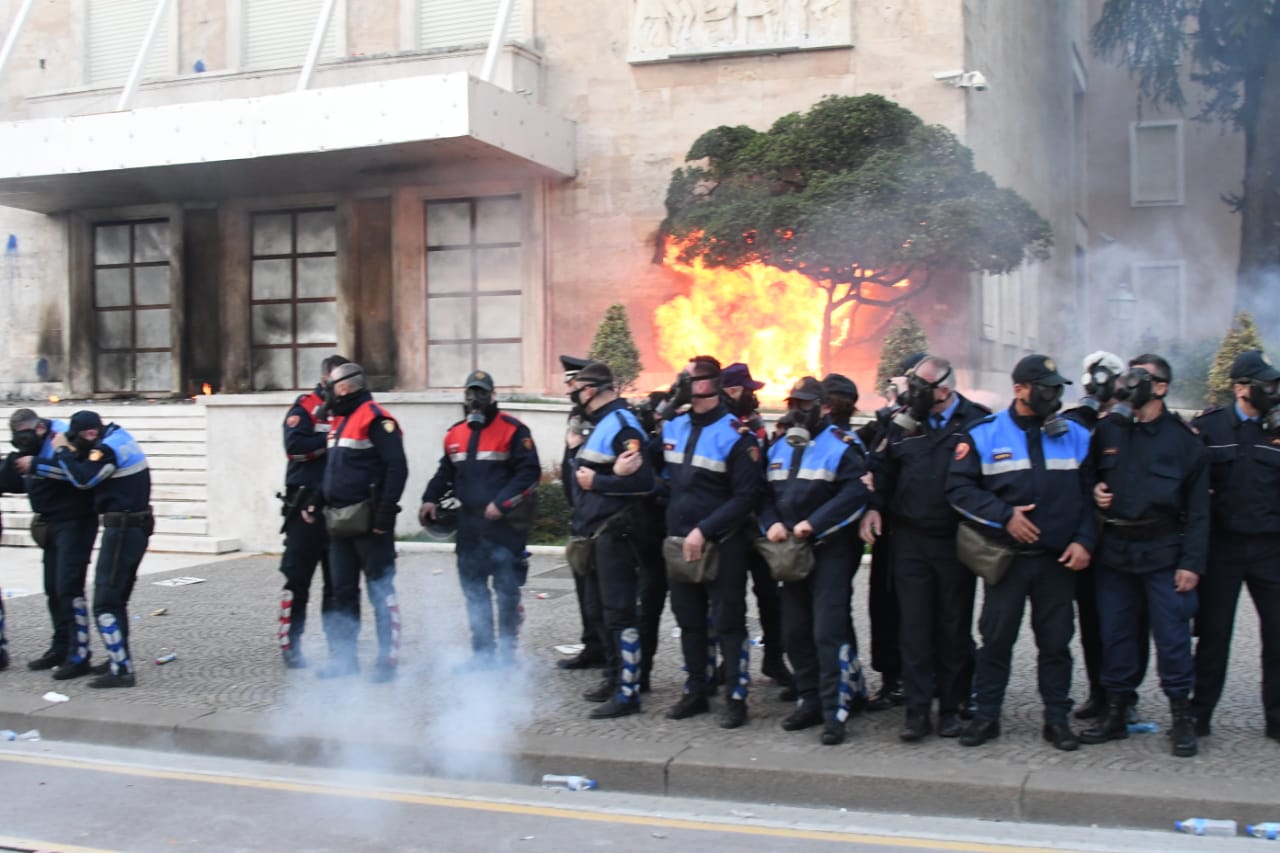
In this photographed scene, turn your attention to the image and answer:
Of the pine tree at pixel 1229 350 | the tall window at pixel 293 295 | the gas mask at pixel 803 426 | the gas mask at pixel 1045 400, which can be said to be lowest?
the gas mask at pixel 803 426

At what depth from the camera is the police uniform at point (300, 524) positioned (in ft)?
26.1

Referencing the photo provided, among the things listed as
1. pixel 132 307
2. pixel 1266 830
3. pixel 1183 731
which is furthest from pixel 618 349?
pixel 1266 830

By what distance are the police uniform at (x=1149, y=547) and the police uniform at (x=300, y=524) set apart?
4469 millimetres

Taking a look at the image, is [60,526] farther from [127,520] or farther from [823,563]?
[823,563]

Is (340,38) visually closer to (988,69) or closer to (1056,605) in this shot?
(988,69)

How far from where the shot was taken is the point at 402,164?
1864cm

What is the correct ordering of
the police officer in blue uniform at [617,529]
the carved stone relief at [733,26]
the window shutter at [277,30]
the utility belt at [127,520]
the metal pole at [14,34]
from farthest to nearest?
the window shutter at [277,30] < the metal pole at [14,34] < the carved stone relief at [733,26] < the utility belt at [127,520] < the police officer in blue uniform at [617,529]

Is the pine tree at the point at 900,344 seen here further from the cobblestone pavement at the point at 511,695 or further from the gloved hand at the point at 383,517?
the gloved hand at the point at 383,517

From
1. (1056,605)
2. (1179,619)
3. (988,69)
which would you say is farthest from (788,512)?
(988,69)

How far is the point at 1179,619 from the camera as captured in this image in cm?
594

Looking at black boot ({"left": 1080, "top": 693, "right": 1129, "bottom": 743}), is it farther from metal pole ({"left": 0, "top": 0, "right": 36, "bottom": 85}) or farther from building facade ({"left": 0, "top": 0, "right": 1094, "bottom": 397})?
metal pole ({"left": 0, "top": 0, "right": 36, "bottom": 85})

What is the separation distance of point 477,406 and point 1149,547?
12.6 ft

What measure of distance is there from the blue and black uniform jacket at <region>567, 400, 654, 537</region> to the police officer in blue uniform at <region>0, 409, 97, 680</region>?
10.8 feet

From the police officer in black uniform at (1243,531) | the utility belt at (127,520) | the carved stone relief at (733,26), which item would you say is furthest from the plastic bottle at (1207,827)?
the carved stone relief at (733,26)
